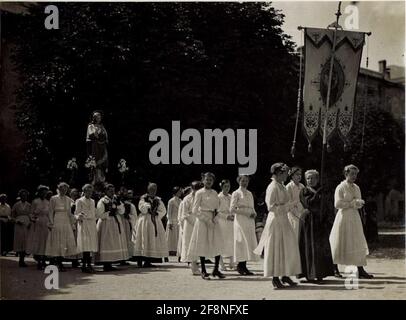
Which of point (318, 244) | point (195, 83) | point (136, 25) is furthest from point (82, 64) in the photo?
point (318, 244)

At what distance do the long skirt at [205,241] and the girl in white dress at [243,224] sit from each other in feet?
1.66

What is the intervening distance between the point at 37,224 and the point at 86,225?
2131mm

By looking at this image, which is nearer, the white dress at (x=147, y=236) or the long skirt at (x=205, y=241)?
the long skirt at (x=205, y=241)

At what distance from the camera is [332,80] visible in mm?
11789

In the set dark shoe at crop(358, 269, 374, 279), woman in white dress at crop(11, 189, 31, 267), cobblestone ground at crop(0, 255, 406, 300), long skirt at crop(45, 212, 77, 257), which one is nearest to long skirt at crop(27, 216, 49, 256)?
woman in white dress at crop(11, 189, 31, 267)

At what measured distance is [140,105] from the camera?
16203 mm

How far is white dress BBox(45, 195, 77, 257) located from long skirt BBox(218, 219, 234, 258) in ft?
10.5

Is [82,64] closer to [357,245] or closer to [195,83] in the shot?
[195,83]

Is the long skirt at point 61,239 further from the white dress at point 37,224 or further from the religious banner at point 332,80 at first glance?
the religious banner at point 332,80

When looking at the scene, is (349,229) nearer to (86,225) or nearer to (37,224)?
(86,225)

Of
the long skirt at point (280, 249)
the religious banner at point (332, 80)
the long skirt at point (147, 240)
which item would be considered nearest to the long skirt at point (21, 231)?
the long skirt at point (147, 240)

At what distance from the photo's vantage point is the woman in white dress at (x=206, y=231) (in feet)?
36.1

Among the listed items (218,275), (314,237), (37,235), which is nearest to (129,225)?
(37,235)

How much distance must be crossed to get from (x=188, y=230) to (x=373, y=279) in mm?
3875
